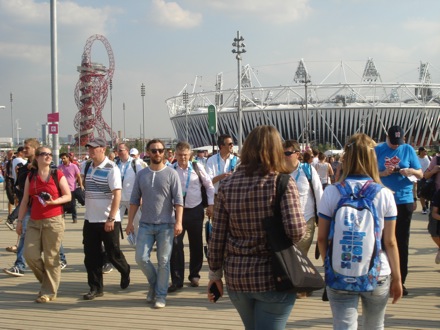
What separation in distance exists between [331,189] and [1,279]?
594 cm

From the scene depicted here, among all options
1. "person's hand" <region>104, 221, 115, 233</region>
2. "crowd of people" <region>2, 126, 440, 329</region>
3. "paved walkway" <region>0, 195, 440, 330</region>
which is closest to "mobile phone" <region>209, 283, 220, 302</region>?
"crowd of people" <region>2, 126, 440, 329</region>

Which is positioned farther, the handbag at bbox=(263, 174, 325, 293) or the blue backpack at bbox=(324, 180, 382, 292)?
the blue backpack at bbox=(324, 180, 382, 292)

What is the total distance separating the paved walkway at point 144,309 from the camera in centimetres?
558

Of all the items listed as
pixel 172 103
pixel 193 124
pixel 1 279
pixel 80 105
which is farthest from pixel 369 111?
pixel 1 279

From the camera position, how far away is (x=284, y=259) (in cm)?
313

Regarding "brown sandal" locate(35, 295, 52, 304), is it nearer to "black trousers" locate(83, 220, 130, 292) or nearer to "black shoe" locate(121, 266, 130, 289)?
"black trousers" locate(83, 220, 130, 292)

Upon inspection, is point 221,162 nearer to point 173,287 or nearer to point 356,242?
point 173,287

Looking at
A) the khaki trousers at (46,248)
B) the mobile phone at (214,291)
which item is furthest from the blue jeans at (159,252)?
the mobile phone at (214,291)

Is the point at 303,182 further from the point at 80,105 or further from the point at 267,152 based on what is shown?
the point at 80,105

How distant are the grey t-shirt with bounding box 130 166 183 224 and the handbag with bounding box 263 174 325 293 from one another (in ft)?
10.7

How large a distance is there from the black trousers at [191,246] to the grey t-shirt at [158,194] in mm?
811

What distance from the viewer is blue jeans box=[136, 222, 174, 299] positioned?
6316 millimetres

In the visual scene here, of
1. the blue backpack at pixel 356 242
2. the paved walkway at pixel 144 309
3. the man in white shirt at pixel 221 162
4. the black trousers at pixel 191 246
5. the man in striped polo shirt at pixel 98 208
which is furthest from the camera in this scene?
the man in white shirt at pixel 221 162

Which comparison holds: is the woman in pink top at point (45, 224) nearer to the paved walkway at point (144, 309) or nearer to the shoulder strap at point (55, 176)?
the shoulder strap at point (55, 176)
